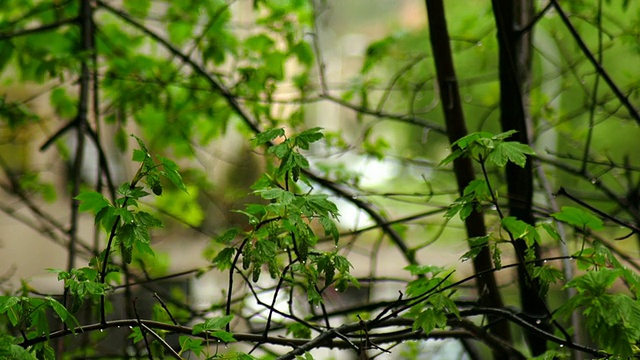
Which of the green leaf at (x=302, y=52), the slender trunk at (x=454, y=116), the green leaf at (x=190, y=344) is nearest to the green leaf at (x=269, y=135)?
the green leaf at (x=190, y=344)

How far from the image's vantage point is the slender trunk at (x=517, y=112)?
8.37 ft

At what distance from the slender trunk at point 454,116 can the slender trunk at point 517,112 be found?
4.4 inches

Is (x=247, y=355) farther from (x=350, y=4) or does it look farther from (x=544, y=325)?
(x=350, y=4)

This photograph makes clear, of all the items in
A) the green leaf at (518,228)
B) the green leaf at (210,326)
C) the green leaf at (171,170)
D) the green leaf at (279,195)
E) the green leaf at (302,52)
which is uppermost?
the green leaf at (302,52)

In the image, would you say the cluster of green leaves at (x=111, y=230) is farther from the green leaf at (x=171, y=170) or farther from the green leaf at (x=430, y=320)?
the green leaf at (x=430, y=320)

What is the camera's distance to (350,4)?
16.9 m

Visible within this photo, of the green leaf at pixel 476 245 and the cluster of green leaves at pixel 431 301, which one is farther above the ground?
the green leaf at pixel 476 245

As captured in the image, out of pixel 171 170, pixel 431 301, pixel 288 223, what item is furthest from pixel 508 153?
pixel 171 170

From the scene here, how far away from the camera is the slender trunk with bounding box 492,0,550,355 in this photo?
2.55 metres

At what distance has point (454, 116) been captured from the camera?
8.67 feet

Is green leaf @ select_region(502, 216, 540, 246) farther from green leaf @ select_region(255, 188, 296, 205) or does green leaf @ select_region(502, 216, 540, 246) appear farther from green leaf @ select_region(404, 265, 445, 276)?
green leaf @ select_region(255, 188, 296, 205)

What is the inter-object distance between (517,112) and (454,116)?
0.20m

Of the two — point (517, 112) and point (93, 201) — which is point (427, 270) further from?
point (93, 201)

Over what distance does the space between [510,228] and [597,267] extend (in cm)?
21
